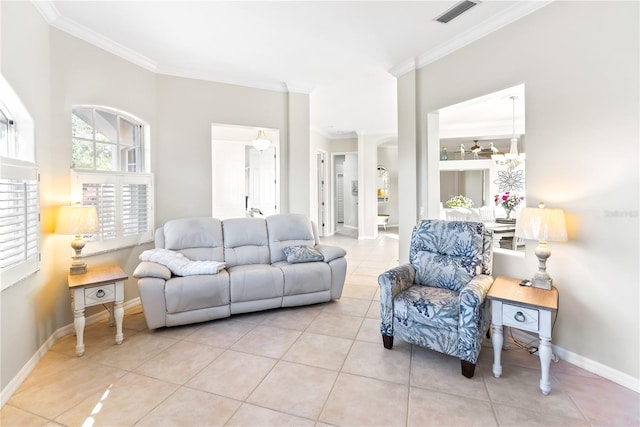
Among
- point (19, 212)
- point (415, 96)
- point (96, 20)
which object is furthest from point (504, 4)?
point (19, 212)

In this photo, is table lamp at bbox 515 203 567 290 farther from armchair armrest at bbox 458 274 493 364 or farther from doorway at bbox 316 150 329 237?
doorway at bbox 316 150 329 237

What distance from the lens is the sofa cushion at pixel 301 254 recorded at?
359 centimetres

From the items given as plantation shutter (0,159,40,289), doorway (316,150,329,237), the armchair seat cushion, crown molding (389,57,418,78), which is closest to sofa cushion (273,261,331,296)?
the armchair seat cushion

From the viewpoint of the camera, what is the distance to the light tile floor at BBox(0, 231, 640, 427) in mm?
1835

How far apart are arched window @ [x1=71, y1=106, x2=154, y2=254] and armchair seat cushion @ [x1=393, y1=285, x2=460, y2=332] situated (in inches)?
116

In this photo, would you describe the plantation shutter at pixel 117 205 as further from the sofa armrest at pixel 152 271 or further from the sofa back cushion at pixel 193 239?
the sofa armrest at pixel 152 271

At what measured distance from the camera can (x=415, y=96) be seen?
3.87m

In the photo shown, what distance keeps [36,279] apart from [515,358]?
12.4 feet

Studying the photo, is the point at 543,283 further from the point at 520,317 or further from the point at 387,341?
the point at 387,341

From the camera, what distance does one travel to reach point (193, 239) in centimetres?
357

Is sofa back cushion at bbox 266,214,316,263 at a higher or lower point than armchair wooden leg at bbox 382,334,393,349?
higher

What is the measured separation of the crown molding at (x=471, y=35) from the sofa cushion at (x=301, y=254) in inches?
97.4

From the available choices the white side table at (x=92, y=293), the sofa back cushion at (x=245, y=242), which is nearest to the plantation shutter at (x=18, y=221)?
the white side table at (x=92, y=293)

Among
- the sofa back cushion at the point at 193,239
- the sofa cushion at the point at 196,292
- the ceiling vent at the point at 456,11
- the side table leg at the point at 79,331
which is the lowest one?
the side table leg at the point at 79,331
